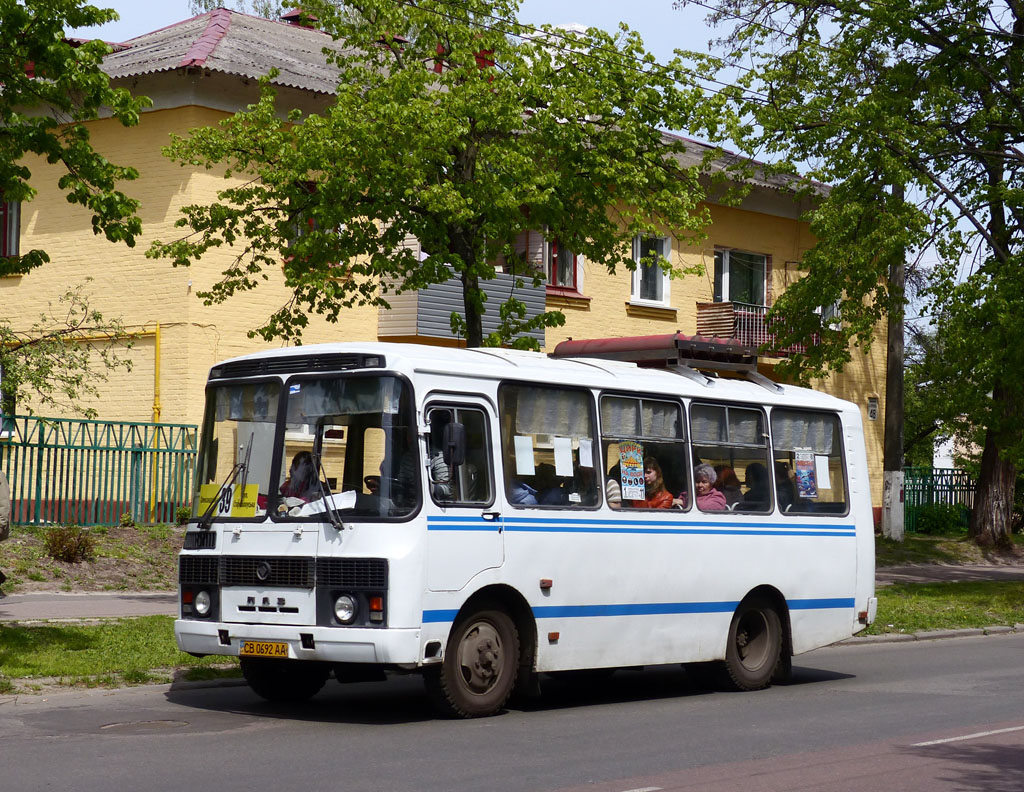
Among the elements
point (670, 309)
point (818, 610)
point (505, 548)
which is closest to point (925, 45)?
point (670, 309)

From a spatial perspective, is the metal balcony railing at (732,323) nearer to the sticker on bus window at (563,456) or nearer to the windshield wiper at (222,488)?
the sticker on bus window at (563,456)

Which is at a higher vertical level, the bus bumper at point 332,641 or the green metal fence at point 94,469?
the green metal fence at point 94,469

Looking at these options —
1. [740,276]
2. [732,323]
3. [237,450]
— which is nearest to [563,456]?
[237,450]

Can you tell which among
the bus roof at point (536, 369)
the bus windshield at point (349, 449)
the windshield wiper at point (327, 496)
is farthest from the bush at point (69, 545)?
the windshield wiper at point (327, 496)

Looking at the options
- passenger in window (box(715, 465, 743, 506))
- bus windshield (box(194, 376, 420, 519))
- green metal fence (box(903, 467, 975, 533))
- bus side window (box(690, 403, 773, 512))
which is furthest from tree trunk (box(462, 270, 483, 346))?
green metal fence (box(903, 467, 975, 533))

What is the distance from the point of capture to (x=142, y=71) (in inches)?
1011

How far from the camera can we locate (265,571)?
10758 millimetres

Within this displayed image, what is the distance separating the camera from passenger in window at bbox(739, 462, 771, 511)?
13.7 m

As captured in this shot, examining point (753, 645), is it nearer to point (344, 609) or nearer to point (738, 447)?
point (738, 447)

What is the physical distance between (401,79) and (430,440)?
850 centimetres

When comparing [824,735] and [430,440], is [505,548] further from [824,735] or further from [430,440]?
[824,735]

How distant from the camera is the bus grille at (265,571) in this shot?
10.6 metres

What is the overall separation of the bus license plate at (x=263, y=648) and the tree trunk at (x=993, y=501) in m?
25.8

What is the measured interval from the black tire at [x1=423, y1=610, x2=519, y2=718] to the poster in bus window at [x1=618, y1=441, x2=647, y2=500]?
1778 mm
